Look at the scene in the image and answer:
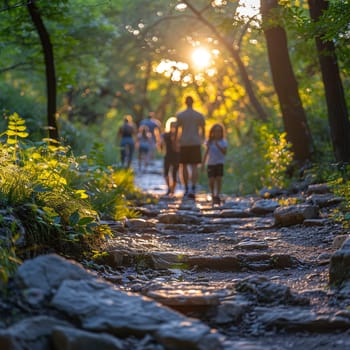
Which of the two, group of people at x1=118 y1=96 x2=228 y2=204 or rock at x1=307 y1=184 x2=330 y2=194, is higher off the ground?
group of people at x1=118 y1=96 x2=228 y2=204

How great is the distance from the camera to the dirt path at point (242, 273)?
5.17 metres

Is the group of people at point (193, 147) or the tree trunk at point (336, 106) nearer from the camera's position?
the tree trunk at point (336, 106)

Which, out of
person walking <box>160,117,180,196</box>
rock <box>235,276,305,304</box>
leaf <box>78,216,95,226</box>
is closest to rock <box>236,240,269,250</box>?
leaf <box>78,216,95,226</box>

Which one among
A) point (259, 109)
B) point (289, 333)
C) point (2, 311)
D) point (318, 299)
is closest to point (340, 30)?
point (318, 299)

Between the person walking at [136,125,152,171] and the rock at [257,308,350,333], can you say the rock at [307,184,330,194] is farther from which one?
the person walking at [136,125,152,171]

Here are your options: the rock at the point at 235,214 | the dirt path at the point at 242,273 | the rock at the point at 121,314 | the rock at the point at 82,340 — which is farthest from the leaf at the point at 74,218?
the rock at the point at 235,214

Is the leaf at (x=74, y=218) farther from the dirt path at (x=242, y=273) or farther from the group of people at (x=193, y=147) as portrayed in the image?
the group of people at (x=193, y=147)

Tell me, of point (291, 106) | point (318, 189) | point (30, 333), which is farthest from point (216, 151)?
point (30, 333)

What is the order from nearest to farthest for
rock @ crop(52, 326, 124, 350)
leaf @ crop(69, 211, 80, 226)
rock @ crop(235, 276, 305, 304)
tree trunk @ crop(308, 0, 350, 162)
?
rock @ crop(52, 326, 124, 350) → rock @ crop(235, 276, 305, 304) → leaf @ crop(69, 211, 80, 226) → tree trunk @ crop(308, 0, 350, 162)

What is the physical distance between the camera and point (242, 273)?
7.14m

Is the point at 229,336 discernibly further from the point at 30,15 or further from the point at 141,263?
the point at 30,15

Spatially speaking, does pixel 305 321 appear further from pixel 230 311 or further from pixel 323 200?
pixel 323 200

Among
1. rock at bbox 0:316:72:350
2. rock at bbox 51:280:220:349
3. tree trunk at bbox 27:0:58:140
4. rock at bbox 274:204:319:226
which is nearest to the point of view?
rock at bbox 0:316:72:350

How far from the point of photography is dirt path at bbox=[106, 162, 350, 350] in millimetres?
5172
